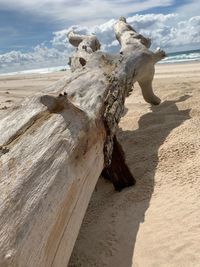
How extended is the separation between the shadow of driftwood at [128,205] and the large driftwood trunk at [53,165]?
22 cm

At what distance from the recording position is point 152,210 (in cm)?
320

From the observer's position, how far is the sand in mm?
2676

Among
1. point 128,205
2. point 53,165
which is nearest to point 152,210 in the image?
point 128,205

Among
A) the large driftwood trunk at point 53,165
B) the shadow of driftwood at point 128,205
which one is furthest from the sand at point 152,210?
the large driftwood trunk at point 53,165

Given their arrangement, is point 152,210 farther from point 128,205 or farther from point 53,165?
point 53,165

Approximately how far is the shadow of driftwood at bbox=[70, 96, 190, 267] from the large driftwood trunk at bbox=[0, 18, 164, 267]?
0.22 meters

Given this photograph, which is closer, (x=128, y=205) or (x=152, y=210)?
(x=152, y=210)

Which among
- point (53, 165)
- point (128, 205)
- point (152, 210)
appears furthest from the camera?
point (128, 205)

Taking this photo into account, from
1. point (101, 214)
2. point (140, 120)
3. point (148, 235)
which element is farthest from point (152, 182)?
point (140, 120)

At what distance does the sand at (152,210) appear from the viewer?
8.78 ft

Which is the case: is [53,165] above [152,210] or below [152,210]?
above

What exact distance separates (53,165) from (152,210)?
3.78 ft

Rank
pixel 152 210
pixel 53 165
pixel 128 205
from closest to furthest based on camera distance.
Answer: pixel 53 165 < pixel 152 210 < pixel 128 205

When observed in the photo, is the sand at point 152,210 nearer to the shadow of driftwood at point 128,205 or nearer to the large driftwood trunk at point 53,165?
the shadow of driftwood at point 128,205
